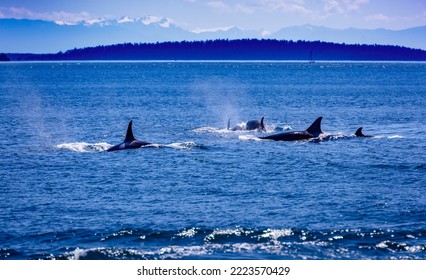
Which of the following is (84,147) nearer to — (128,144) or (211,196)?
(128,144)

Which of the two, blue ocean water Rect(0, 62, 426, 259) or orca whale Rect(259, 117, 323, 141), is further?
orca whale Rect(259, 117, 323, 141)

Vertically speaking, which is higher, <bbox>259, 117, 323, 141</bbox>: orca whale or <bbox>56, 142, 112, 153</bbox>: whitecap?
<bbox>259, 117, 323, 141</bbox>: orca whale

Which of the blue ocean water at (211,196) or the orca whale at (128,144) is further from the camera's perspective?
the orca whale at (128,144)

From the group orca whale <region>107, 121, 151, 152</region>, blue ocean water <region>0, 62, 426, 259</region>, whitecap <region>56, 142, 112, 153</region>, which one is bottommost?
whitecap <region>56, 142, 112, 153</region>

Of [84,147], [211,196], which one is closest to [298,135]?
[84,147]

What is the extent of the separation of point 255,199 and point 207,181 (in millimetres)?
4545

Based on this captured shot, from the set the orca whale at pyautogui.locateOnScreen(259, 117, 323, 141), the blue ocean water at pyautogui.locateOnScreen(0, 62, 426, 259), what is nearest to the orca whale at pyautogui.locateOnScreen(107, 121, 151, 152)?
the blue ocean water at pyautogui.locateOnScreen(0, 62, 426, 259)

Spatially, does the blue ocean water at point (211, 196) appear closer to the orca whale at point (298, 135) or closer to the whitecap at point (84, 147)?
the whitecap at point (84, 147)

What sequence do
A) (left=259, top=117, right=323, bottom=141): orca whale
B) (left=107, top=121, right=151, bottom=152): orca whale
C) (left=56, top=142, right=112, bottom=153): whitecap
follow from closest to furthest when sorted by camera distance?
(left=107, top=121, right=151, bottom=152): orca whale, (left=56, top=142, right=112, bottom=153): whitecap, (left=259, top=117, right=323, bottom=141): orca whale

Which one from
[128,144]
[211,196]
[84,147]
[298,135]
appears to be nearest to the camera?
[211,196]

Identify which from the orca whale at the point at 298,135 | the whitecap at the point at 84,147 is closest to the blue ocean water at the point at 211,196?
the whitecap at the point at 84,147

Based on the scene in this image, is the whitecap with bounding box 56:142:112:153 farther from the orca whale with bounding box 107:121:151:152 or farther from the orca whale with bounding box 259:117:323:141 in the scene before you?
the orca whale with bounding box 259:117:323:141

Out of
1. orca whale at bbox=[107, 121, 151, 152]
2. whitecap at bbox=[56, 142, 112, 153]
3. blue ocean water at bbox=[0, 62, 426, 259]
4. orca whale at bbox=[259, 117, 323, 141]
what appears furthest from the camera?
orca whale at bbox=[259, 117, 323, 141]

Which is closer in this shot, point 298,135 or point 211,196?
point 211,196
